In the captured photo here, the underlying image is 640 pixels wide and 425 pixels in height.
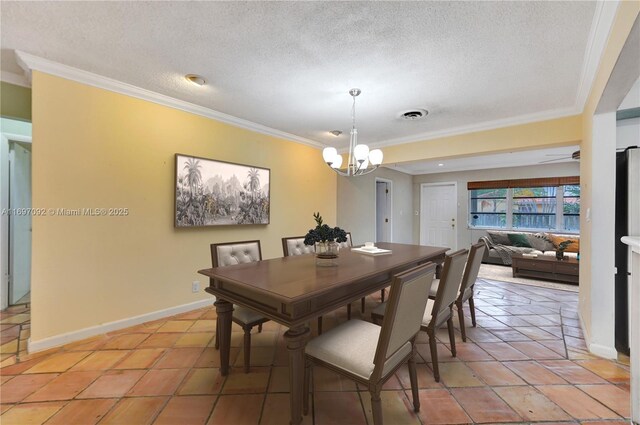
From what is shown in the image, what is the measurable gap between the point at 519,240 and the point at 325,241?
213 inches

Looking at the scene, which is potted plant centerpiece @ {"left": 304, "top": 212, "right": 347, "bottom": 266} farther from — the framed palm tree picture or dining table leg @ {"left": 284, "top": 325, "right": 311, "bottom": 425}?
the framed palm tree picture

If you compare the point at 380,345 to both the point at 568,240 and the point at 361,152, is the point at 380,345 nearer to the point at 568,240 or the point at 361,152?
the point at 361,152

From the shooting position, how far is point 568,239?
5.11m

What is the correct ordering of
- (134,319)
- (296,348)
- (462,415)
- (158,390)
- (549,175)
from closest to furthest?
(296,348), (462,415), (158,390), (134,319), (549,175)

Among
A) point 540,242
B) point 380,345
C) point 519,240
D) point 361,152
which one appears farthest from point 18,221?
point 540,242

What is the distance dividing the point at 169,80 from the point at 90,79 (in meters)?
0.65

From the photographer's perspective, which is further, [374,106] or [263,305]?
[374,106]

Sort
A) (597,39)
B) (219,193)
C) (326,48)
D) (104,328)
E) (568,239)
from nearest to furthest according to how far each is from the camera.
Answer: (597,39), (326,48), (104,328), (219,193), (568,239)

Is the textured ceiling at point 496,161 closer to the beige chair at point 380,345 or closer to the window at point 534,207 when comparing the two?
the window at point 534,207

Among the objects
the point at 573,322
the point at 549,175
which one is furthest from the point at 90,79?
the point at 549,175

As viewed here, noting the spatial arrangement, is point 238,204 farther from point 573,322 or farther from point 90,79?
point 573,322

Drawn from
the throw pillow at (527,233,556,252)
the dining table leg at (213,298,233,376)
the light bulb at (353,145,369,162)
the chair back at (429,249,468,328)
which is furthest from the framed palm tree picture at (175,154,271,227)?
the throw pillow at (527,233,556,252)

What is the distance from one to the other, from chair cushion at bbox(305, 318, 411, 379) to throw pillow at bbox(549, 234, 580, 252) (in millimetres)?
5401

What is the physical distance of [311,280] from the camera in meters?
1.60
